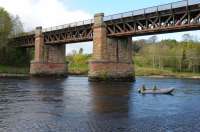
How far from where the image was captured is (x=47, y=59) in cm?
10375

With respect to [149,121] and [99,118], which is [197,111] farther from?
[99,118]

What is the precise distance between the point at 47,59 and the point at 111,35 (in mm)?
34090

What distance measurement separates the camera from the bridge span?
59.4 meters

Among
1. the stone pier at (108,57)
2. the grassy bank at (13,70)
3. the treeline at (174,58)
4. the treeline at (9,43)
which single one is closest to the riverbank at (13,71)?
the grassy bank at (13,70)

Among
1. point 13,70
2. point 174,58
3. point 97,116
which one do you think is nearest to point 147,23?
point 97,116

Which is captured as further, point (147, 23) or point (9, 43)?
point (9, 43)

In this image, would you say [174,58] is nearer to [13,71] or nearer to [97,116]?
[13,71]

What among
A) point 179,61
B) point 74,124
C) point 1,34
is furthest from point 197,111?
point 179,61

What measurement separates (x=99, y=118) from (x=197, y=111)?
1008 cm

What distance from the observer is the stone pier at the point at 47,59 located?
103 meters

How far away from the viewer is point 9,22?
11331cm

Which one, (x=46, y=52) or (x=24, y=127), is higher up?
(x=46, y=52)

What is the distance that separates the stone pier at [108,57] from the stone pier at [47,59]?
28.8 meters

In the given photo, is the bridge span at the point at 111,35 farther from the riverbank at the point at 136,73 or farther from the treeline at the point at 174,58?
the treeline at the point at 174,58
